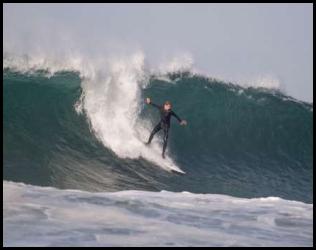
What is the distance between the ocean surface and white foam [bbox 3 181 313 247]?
18mm

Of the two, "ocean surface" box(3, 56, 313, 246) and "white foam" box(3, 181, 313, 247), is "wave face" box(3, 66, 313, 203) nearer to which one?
"ocean surface" box(3, 56, 313, 246)

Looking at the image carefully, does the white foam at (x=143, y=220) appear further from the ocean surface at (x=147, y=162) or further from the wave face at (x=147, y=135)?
the wave face at (x=147, y=135)

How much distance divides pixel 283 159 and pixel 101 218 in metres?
8.50

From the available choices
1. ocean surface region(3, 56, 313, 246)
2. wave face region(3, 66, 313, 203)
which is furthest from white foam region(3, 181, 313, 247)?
wave face region(3, 66, 313, 203)

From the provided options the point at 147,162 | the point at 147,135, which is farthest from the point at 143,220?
the point at 147,135

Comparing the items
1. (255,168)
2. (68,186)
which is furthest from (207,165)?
(68,186)

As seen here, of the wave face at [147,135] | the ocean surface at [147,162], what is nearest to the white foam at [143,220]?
the ocean surface at [147,162]

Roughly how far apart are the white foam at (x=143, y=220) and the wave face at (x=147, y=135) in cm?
119

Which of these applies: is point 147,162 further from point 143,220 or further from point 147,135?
point 143,220

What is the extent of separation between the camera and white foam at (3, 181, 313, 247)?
19.6 ft

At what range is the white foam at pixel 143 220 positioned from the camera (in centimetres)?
597

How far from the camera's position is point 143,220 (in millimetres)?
6805

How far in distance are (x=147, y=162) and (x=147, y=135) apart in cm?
136

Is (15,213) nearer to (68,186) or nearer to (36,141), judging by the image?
(68,186)
